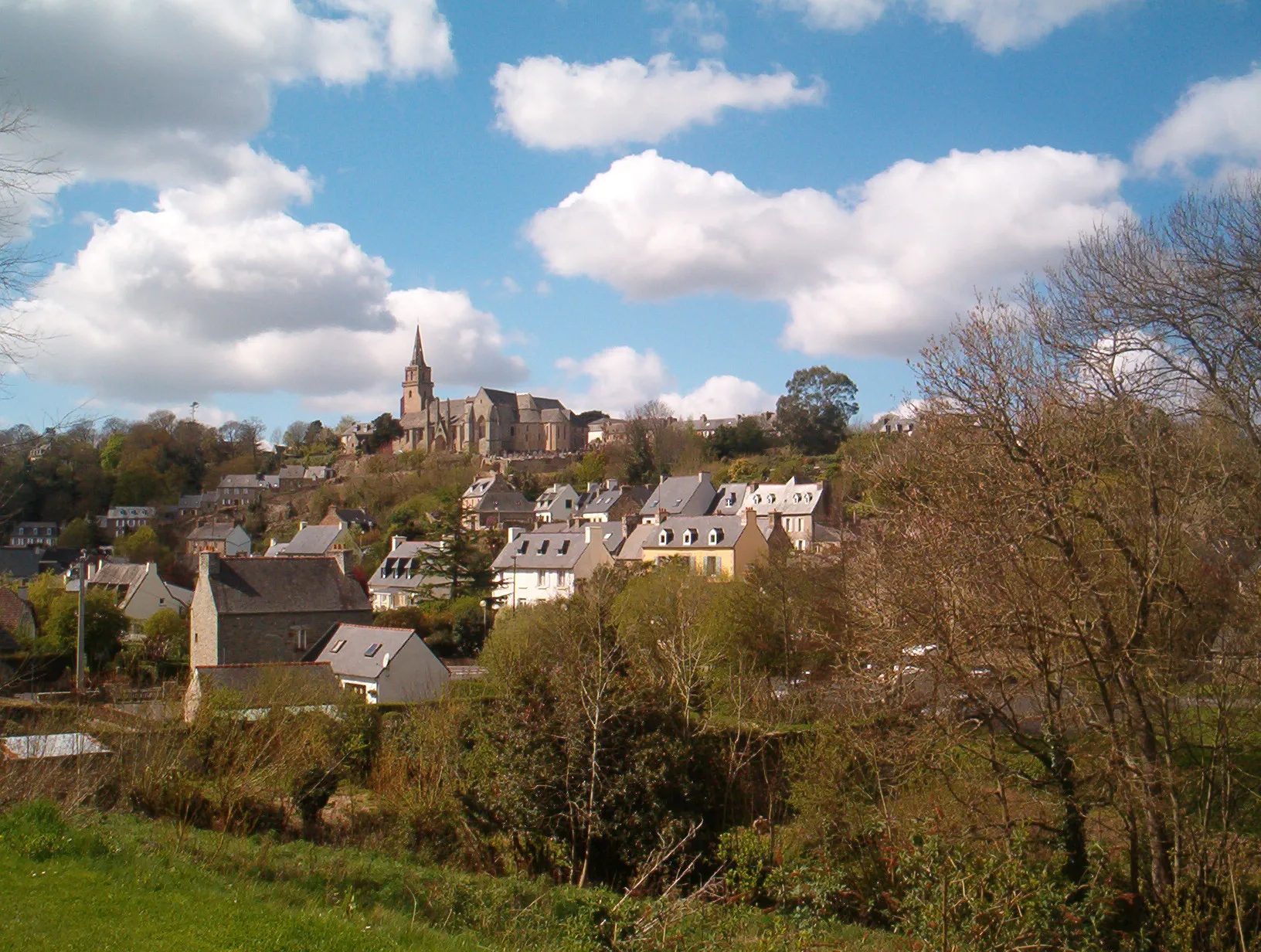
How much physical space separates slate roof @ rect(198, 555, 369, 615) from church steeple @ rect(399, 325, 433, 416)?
91592 millimetres

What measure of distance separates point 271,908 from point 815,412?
70.6m

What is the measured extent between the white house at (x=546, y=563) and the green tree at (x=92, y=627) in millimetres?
16375

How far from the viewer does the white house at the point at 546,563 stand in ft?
148

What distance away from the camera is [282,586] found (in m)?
31.5

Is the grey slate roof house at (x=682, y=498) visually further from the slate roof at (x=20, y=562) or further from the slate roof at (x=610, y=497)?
the slate roof at (x=20, y=562)

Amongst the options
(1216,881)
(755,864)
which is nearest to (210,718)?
(755,864)

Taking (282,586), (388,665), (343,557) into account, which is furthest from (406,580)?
(388,665)

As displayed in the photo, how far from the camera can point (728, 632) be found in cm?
2689

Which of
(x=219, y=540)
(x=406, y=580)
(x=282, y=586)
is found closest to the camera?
(x=282, y=586)

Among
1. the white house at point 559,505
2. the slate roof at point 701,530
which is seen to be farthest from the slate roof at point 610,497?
the slate roof at point 701,530

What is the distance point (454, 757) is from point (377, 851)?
2829 mm

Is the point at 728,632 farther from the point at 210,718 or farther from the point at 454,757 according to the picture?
the point at 210,718

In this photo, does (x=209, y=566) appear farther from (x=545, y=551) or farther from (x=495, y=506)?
(x=495, y=506)

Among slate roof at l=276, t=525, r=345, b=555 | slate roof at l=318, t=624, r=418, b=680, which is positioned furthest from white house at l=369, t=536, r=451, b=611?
slate roof at l=318, t=624, r=418, b=680
